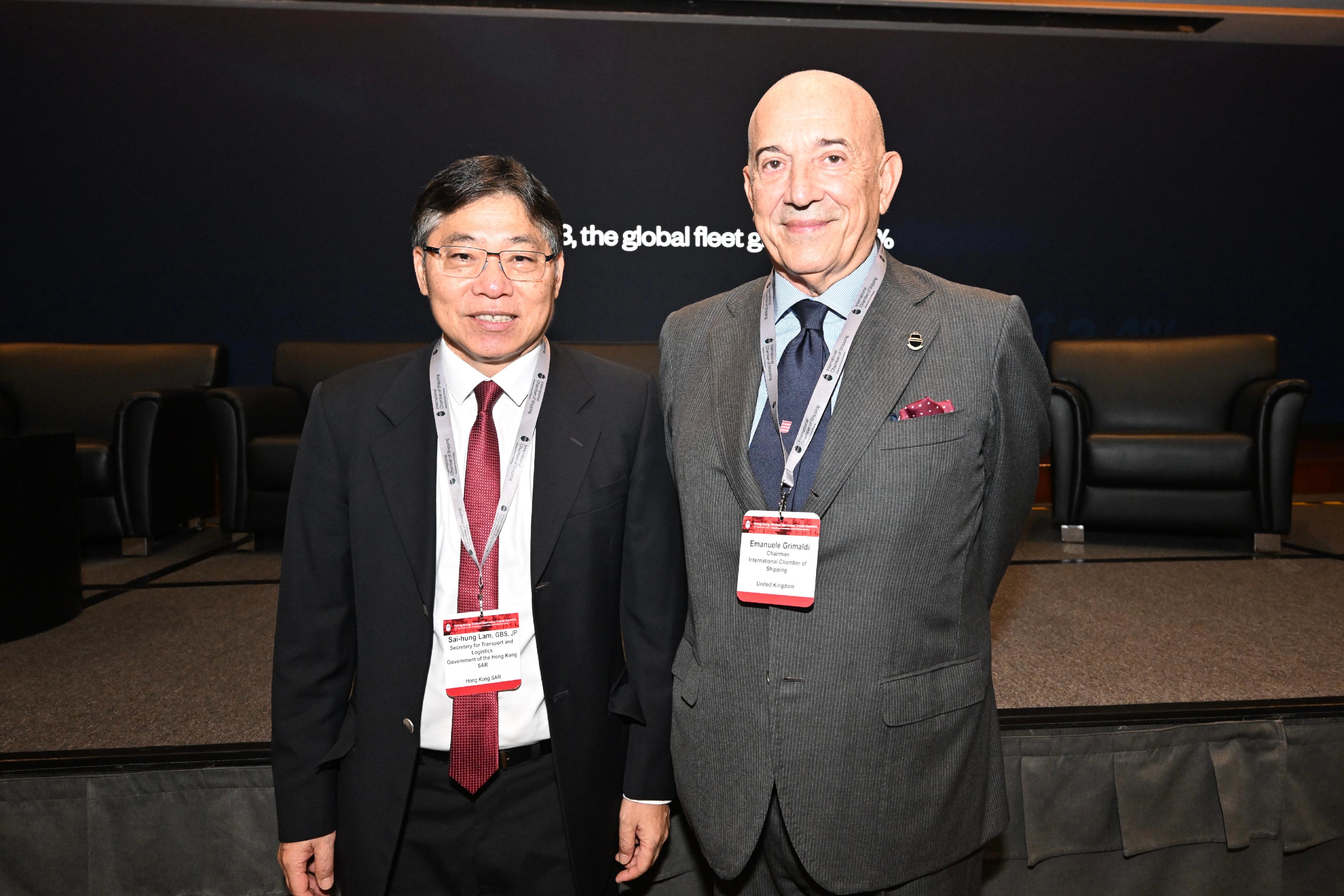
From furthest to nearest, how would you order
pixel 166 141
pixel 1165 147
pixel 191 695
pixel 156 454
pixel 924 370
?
pixel 1165 147 < pixel 166 141 < pixel 156 454 < pixel 191 695 < pixel 924 370

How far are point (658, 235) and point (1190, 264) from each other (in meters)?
3.97

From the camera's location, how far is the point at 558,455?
1233 millimetres

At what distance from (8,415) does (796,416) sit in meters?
5.27

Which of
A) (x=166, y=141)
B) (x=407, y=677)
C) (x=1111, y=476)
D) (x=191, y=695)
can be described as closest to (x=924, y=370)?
(x=407, y=677)

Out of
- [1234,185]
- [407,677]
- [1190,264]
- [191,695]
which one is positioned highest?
[1234,185]

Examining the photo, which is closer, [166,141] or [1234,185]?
[166,141]

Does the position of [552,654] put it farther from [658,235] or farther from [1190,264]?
[1190,264]

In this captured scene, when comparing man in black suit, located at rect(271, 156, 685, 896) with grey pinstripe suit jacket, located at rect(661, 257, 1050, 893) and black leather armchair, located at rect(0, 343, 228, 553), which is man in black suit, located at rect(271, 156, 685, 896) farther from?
black leather armchair, located at rect(0, 343, 228, 553)

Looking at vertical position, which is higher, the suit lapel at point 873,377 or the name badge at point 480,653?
the suit lapel at point 873,377

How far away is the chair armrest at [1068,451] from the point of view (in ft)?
14.4

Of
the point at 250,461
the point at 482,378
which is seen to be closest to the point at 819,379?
the point at 482,378

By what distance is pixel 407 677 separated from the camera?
46.8 inches

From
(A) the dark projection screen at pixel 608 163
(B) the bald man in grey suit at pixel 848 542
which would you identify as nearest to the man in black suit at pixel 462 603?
(B) the bald man in grey suit at pixel 848 542

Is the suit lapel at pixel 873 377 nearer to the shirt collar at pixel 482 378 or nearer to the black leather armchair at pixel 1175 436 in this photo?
the shirt collar at pixel 482 378
